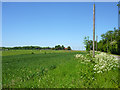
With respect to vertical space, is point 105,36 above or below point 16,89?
above

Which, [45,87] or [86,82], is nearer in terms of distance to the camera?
[45,87]

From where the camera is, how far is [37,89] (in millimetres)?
4984

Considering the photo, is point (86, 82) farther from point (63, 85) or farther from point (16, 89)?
point (16, 89)

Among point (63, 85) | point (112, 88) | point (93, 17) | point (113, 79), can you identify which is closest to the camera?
point (112, 88)

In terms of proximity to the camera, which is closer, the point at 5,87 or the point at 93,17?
the point at 5,87

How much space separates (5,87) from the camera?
5.32 meters

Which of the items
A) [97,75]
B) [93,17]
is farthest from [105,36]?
[97,75]

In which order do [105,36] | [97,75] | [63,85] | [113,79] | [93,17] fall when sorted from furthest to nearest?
[105,36] → [93,17] → [97,75] → [113,79] → [63,85]

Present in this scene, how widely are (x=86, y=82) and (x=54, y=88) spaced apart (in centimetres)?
142

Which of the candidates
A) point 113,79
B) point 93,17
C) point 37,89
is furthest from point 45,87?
point 93,17

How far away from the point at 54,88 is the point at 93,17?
10.2m

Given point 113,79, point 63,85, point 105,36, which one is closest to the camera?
Result: point 63,85

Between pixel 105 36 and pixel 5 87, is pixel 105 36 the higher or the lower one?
the higher one

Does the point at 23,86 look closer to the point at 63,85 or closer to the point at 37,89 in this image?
the point at 37,89
